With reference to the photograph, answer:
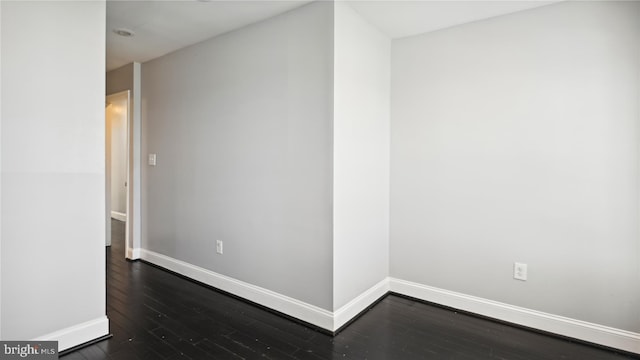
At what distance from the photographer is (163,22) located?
2.90m

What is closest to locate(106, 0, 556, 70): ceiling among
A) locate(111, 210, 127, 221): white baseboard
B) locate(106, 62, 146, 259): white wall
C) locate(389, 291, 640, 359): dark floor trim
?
locate(106, 62, 146, 259): white wall

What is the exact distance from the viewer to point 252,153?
2.93m

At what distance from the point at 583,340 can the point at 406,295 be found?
126 centimetres

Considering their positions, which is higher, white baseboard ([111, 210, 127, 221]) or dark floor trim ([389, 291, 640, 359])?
white baseboard ([111, 210, 127, 221])

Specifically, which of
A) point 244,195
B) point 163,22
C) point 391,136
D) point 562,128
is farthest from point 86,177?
point 562,128

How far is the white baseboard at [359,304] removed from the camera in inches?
97.0

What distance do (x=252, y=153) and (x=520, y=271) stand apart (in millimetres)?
2286

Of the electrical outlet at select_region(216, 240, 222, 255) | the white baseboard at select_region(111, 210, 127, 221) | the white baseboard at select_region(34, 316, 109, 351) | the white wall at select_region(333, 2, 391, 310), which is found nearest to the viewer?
the white baseboard at select_region(34, 316, 109, 351)

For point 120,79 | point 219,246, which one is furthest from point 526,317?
point 120,79

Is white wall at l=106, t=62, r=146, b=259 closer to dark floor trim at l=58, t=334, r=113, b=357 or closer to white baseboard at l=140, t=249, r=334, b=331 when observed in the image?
white baseboard at l=140, t=249, r=334, b=331

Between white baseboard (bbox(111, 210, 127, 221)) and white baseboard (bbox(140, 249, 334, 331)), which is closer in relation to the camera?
white baseboard (bbox(140, 249, 334, 331))

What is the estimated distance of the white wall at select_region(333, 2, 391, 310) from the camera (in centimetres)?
246

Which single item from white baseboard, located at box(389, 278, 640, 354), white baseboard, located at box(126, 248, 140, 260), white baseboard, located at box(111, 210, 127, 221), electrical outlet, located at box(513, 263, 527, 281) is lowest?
white baseboard, located at box(389, 278, 640, 354)

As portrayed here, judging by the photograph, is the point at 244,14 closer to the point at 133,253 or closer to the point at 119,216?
the point at 133,253
